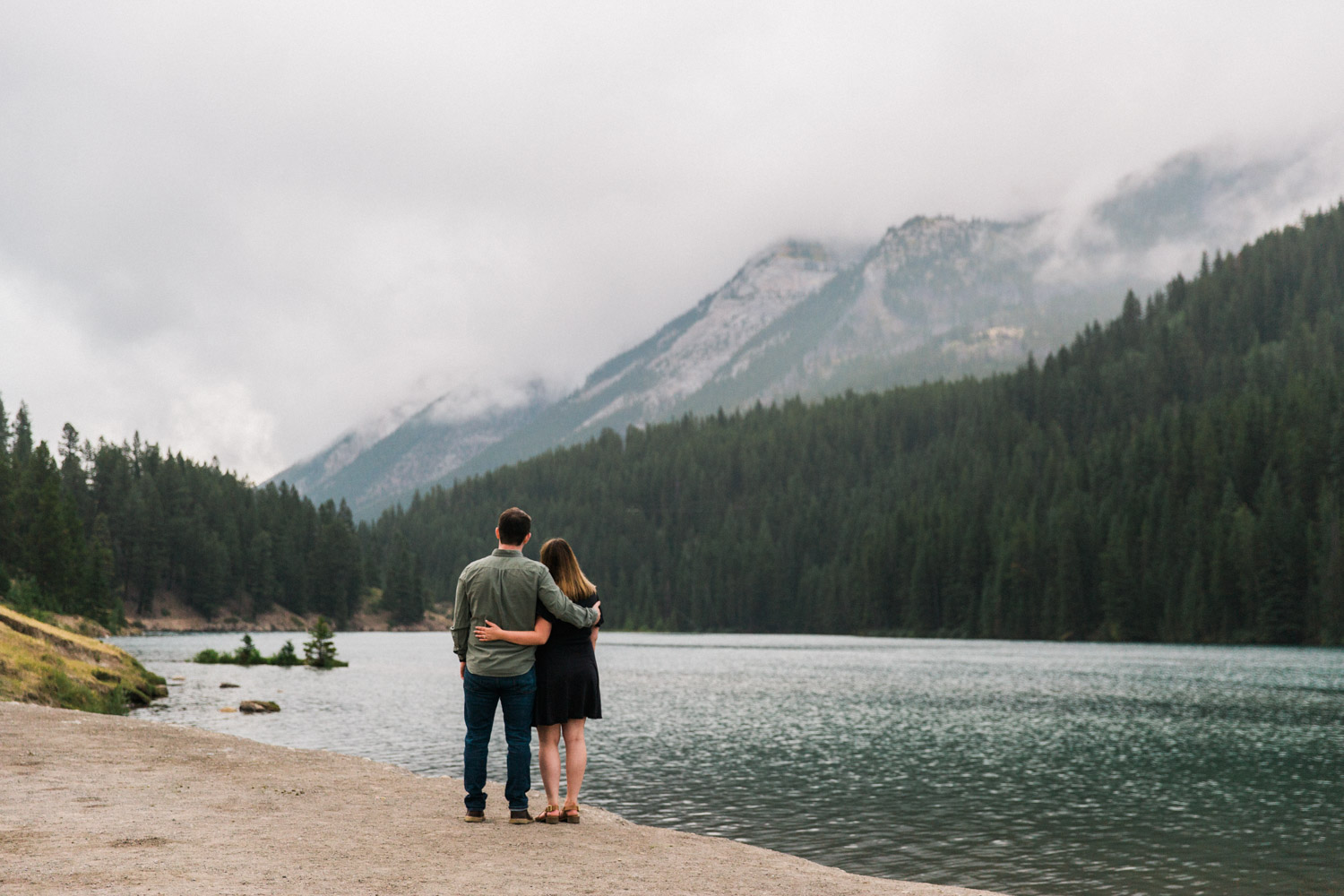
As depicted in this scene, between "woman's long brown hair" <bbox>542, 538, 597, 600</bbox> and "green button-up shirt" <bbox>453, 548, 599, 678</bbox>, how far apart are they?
1.02 feet

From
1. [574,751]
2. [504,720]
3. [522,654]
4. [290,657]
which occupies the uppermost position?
[522,654]

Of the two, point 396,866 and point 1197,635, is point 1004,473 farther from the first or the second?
point 396,866

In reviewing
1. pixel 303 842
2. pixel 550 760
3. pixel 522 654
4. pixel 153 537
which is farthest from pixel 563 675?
pixel 153 537

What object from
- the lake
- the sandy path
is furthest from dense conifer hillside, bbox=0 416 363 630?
the sandy path

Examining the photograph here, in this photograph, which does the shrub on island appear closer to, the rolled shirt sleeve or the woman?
the rolled shirt sleeve

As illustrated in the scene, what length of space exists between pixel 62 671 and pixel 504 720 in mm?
26448

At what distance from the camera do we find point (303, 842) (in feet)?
42.4

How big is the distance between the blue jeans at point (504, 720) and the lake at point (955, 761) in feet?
25.0

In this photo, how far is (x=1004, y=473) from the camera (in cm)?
19938

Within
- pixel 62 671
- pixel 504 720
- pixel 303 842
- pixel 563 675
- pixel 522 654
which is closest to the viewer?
pixel 303 842

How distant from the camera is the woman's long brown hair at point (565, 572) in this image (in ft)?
48.2

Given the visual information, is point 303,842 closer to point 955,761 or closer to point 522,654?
point 522,654

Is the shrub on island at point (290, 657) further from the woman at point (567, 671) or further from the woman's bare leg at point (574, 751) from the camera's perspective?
the woman at point (567, 671)

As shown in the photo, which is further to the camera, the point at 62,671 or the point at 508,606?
the point at 62,671
